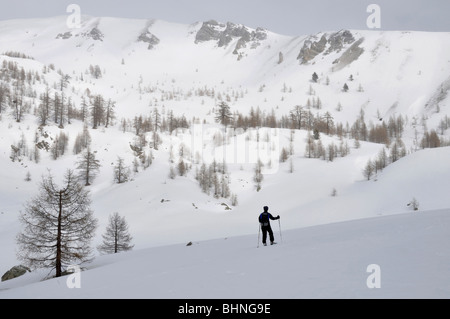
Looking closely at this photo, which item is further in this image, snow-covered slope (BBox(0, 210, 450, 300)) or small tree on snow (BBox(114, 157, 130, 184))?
small tree on snow (BBox(114, 157, 130, 184))

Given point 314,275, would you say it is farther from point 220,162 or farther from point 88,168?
point 220,162

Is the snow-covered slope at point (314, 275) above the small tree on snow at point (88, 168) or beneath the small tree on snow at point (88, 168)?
beneath

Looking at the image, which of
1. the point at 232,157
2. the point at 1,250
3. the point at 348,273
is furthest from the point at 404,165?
the point at 1,250

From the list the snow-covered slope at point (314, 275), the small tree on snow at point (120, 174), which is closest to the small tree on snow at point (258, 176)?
the small tree on snow at point (120, 174)

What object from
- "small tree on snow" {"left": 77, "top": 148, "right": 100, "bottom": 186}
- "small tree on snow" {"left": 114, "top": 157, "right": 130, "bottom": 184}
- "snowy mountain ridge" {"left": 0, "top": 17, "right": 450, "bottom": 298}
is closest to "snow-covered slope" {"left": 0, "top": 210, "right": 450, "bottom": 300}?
"snowy mountain ridge" {"left": 0, "top": 17, "right": 450, "bottom": 298}

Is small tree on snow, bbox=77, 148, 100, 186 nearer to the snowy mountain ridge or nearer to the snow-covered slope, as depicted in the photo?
the snowy mountain ridge

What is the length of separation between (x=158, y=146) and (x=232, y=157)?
75.0ft

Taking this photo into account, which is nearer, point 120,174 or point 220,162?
point 120,174

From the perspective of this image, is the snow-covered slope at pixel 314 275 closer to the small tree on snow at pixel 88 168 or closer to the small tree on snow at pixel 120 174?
the small tree on snow at pixel 120 174

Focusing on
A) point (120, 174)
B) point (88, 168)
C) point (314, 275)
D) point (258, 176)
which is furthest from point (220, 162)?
point (314, 275)

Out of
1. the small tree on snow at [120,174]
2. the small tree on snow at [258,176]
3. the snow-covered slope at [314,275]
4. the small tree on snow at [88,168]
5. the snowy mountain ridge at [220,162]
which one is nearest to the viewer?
the snow-covered slope at [314,275]

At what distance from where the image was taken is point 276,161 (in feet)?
255
